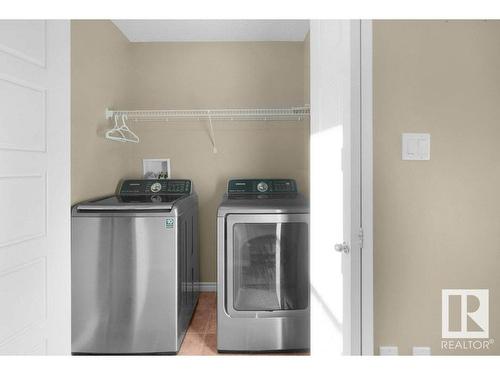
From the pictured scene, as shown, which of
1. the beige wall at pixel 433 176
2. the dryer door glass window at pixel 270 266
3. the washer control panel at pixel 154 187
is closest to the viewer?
the beige wall at pixel 433 176

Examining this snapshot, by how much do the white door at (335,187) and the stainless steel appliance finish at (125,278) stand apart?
0.85 metres

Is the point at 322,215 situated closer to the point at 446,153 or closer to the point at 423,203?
the point at 423,203

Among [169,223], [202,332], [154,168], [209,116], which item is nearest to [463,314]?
[169,223]

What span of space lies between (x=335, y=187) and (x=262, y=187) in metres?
1.51

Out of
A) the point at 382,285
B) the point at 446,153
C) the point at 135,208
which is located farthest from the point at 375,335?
the point at 135,208

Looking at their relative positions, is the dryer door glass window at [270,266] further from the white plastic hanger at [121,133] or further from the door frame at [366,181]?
the white plastic hanger at [121,133]

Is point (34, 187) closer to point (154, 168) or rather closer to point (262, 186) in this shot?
point (154, 168)

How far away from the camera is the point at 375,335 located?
1.28 meters

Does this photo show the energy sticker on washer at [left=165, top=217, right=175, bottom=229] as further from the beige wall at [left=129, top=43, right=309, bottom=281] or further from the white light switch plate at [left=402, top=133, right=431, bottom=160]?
the white light switch plate at [left=402, top=133, right=431, bottom=160]

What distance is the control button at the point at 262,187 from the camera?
286 cm

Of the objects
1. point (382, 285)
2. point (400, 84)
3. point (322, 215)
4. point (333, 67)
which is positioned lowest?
point (382, 285)

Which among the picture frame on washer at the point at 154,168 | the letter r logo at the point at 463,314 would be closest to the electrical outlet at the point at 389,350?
the letter r logo at the point at 463,314
